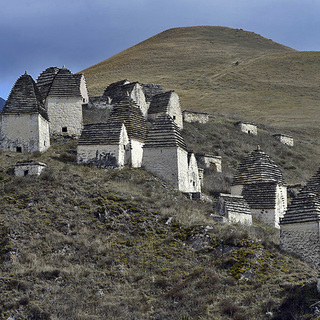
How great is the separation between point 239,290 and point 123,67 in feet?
314

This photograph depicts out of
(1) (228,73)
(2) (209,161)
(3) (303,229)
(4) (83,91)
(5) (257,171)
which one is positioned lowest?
(3) (303,229)

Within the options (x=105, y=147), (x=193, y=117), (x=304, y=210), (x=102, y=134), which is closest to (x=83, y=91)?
(x=102, y=134)

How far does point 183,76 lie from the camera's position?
10319 centimetres

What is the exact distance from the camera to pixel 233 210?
26.0m

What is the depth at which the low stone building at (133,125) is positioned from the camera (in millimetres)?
30312

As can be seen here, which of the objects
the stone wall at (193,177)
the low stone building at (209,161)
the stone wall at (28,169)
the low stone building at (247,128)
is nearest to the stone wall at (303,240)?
the stone wall at (193,177)

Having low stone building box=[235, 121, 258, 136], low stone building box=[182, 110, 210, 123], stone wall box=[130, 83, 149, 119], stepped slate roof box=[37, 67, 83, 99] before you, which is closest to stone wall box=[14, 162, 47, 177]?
stepped slate roof box=[37, 67, 83, 99]

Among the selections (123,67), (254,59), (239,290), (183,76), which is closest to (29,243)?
(239,290)

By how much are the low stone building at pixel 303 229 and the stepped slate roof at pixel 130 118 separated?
10844 millimetres

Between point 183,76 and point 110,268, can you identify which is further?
point 183,76

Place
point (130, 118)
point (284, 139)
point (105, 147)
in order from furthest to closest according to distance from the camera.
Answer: point (284, 139) → point (130, 118) → point (105, 147)

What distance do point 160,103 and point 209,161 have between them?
6124mm

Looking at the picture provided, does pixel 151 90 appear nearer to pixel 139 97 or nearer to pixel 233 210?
pixel 139 97

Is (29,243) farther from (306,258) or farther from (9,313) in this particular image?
(306,258)
